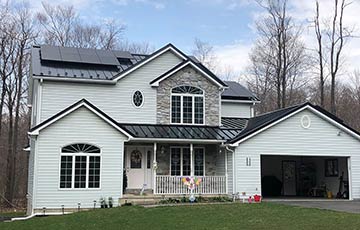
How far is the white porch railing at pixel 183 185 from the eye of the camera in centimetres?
1981

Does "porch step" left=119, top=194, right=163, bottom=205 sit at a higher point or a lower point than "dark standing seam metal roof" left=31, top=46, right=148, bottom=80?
lower

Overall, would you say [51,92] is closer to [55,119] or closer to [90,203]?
[55,119]

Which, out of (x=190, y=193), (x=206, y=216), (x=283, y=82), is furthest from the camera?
(x=283, y=82)

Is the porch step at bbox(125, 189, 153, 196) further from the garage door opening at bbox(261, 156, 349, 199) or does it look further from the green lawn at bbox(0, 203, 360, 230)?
the garage door opening at bbox(261, 156, 349, 199)

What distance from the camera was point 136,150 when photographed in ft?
69.5

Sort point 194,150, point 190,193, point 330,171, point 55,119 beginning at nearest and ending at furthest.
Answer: point 55,119
point 190,193
point 194,150
point 330,171

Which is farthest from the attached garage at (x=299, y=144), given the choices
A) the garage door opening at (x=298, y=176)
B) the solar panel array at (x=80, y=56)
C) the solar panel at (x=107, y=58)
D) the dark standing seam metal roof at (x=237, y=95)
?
the solar panel array at (x=80, y=56)

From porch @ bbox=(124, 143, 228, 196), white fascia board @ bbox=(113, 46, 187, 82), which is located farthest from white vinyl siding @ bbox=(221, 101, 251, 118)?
white fascia board @ bbox=(113, 46, 187, 82)

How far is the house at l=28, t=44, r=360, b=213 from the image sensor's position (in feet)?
59.3

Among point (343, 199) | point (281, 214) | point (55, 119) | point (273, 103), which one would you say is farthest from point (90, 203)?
point (273, 103)

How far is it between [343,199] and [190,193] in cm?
742

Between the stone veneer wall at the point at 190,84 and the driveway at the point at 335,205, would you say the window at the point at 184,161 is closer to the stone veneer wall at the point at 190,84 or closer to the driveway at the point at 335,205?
the stone veneer wall at the point at 190,84

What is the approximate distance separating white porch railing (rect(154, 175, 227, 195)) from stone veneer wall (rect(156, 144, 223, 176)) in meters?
1.03

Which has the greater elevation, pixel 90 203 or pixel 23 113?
pixel 23 113
